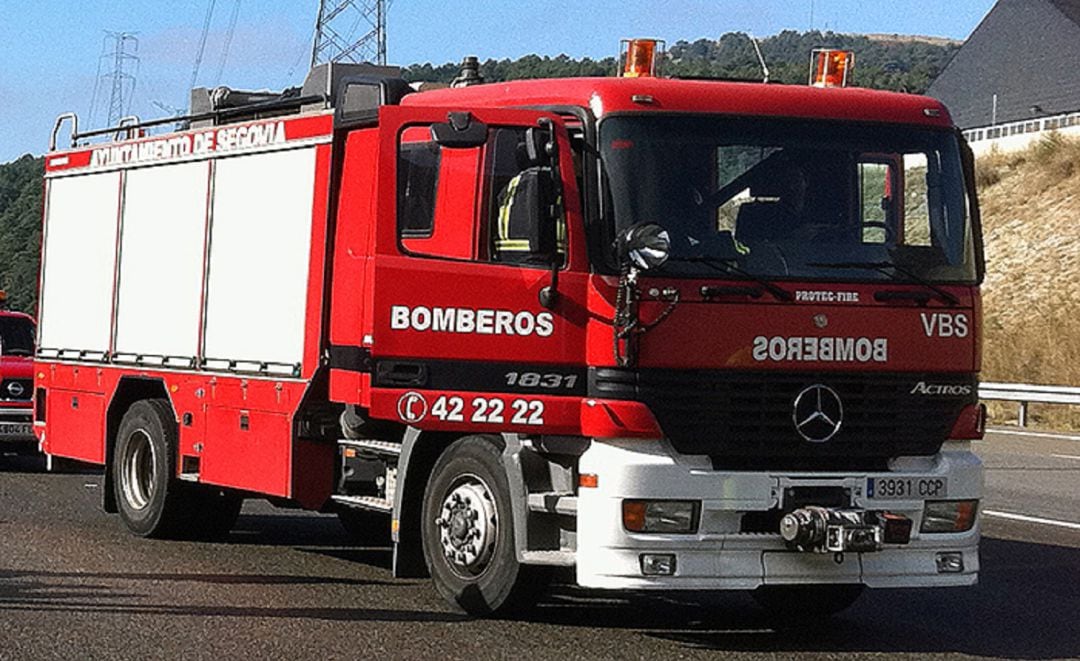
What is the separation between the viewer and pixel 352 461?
1170 centimetres

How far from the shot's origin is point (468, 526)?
10.4 m

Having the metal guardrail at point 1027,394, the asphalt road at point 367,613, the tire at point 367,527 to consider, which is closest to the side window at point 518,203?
the asphalt road at point 367,613

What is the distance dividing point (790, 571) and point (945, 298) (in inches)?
62.1

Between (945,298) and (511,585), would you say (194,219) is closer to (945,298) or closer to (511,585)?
(511,585)

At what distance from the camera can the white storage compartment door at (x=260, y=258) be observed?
12.0m

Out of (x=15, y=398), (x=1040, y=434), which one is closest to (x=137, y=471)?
(x=15, y=398)

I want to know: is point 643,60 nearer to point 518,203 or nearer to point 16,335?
point 518,203

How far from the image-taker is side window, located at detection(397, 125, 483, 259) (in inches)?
402

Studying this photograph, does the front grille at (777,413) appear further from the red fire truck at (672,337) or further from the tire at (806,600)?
the tire at (806,600)

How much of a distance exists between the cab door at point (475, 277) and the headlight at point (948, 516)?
1824 millimetres

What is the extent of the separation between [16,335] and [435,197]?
504 inches

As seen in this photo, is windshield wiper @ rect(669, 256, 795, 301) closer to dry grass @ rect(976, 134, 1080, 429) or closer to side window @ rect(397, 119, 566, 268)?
side window @ rect(397, 119, 566, 268)

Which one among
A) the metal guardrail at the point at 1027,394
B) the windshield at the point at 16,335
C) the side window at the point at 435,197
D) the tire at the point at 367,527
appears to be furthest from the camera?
the metal guardrail at the point at 1027,394

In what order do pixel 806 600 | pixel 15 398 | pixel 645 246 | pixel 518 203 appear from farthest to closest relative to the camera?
pixel 15 398, pixel 806 600, pixel 518 203, pixel 645 246
